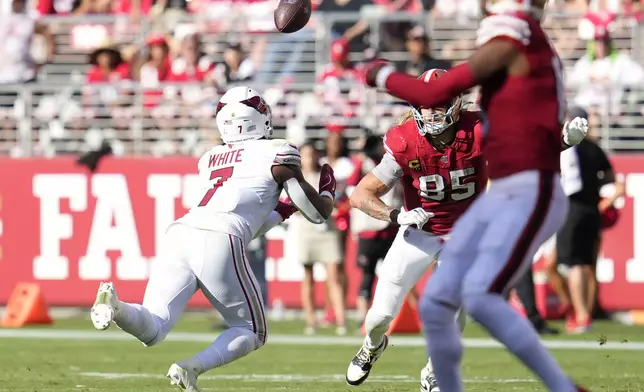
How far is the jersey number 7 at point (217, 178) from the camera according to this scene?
8102 mm

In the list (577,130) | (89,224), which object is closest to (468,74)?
(577,130)

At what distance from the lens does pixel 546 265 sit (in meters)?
15.4

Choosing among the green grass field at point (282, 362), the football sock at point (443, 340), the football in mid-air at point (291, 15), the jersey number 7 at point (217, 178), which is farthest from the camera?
the green grass field at point (282, 362)

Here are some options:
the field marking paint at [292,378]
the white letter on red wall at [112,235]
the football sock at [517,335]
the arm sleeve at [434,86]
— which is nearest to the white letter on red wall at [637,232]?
the white letter on red wall at [112,235]

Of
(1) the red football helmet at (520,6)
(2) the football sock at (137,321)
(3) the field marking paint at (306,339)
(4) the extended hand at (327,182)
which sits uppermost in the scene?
(1) the red football helmet at (520,6)

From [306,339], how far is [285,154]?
5.87 metres

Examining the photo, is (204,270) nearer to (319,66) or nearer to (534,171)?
(534,171)

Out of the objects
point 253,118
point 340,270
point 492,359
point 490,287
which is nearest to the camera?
point 490,287

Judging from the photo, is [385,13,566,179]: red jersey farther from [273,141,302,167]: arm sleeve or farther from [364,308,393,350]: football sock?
[364,308,393,350]: football sock

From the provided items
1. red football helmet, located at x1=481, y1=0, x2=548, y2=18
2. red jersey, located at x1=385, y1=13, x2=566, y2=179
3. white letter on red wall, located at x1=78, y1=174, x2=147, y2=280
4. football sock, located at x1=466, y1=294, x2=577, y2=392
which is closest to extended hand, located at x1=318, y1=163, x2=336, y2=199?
red jersey, located at x1=385, y1=13, x2=566, y2=179

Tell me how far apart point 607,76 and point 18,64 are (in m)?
7.32

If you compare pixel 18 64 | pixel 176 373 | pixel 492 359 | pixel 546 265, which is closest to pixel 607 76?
pixel 546 265

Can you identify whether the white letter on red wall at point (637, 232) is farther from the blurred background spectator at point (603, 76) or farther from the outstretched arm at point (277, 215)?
the outstretched arm at point (277, 215)

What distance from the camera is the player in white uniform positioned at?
7.76 m
